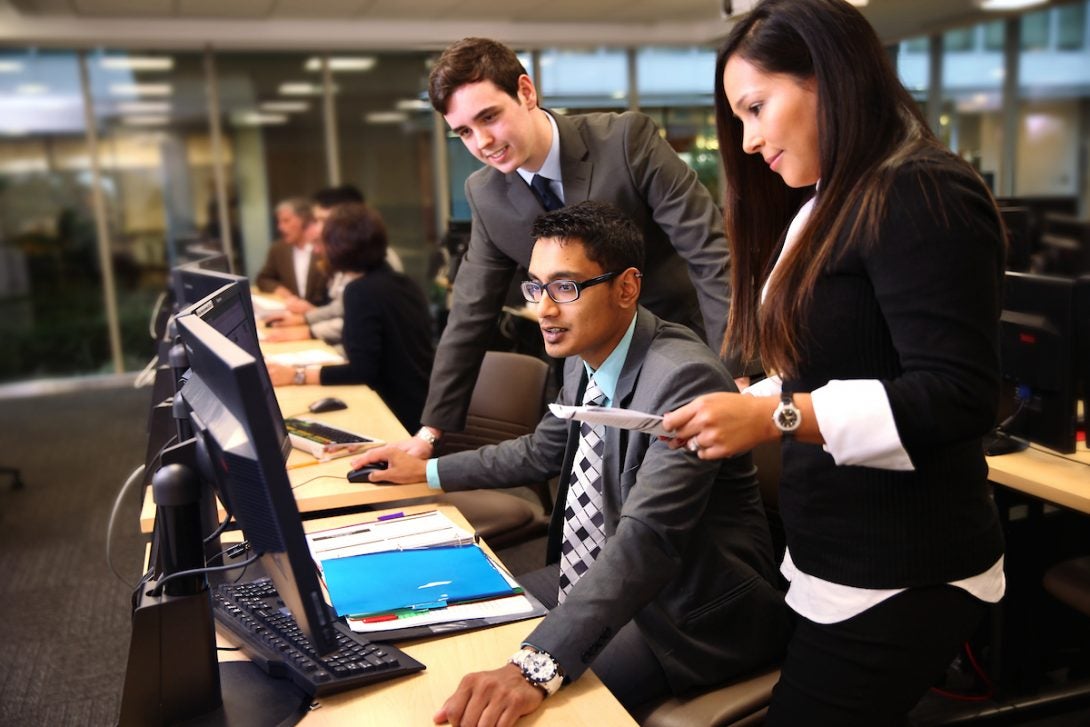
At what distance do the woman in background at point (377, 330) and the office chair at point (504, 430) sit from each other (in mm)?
418

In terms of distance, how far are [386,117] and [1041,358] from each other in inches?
280

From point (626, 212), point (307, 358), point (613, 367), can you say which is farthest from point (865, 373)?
point (307, 358)

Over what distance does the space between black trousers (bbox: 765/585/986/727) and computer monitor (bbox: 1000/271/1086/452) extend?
3.97 ft

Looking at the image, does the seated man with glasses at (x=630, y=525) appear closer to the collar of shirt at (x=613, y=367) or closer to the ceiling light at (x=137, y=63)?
the collar of shirt at (x=613, y=367)

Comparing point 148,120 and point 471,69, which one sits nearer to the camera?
point 471,69

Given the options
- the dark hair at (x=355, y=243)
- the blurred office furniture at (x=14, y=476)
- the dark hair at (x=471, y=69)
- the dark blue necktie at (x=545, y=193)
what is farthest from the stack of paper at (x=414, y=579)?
the blurred office furniture at (x=14, y=476)

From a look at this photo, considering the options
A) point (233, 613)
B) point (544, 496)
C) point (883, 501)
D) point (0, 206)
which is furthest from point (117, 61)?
point (883, 501)

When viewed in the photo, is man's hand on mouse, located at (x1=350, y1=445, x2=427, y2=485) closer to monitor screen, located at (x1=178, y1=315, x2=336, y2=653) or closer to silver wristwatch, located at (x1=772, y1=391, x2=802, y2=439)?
monitor screen, located at (x1=178, y1=315, x2=336, y2=653)

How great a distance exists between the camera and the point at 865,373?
1.08m

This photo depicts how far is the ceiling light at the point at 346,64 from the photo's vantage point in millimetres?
8219

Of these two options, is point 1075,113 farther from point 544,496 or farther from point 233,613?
point 233,613

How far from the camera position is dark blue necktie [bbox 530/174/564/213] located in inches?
85.9

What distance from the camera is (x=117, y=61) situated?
25.2 ft

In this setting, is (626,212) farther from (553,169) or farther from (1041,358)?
(1041,358)
